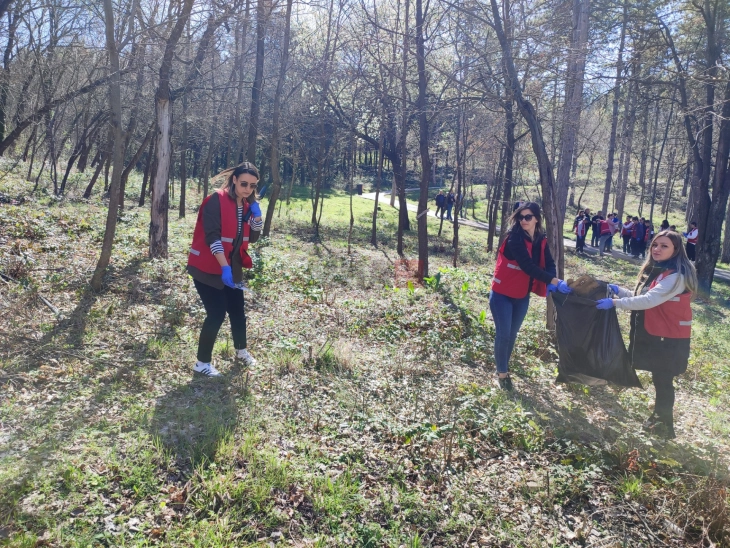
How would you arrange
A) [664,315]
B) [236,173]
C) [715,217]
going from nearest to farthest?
[664,315] → [236,173] → [715,217]

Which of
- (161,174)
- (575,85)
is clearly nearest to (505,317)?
(575,85)

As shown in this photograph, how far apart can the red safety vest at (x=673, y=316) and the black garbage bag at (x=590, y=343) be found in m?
0.37

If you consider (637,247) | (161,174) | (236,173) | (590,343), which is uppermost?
(161,174)

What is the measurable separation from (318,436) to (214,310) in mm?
1503

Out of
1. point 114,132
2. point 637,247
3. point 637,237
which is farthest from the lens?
point 637,247

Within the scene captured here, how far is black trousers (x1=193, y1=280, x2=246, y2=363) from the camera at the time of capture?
4559mm

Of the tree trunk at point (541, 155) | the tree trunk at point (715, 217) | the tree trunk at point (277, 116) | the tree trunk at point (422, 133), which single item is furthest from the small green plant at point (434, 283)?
the tree trunk at point (715, 217)

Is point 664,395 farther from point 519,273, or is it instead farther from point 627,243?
point 627,243

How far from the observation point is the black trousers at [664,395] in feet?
14.1

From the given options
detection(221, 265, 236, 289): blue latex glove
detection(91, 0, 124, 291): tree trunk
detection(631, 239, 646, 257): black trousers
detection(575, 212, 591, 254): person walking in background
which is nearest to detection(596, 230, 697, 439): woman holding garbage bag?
detection(221, 265, 236, 289): blue latex glove

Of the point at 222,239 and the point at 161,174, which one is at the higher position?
the point at 161,174

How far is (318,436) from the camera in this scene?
393cm

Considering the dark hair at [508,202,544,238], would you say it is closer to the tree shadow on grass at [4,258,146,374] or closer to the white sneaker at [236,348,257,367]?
the white sneaker at [236,348,257,367]

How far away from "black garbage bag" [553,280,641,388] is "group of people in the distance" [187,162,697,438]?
0.14 meters
